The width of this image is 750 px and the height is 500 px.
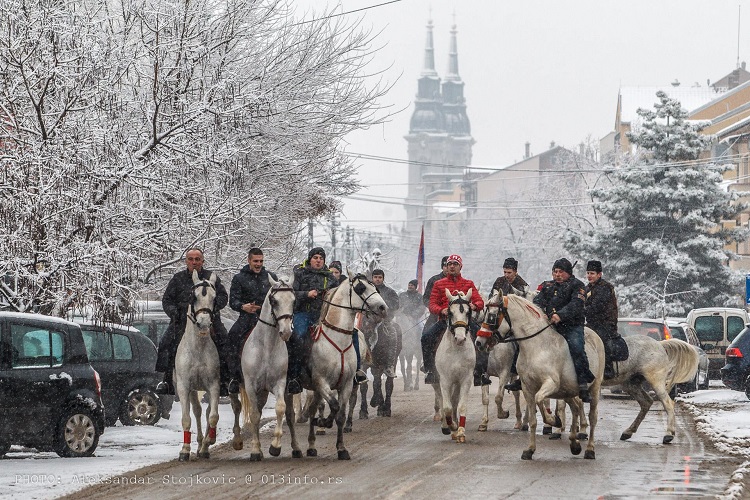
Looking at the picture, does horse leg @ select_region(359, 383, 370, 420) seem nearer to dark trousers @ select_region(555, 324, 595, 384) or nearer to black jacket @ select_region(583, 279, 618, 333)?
black jacket @ select_region(583, 279, 618, 333)

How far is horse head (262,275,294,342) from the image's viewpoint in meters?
14.5

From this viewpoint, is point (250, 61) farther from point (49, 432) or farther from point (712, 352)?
point (712, 352)

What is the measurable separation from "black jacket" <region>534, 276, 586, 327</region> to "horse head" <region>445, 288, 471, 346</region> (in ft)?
3.24

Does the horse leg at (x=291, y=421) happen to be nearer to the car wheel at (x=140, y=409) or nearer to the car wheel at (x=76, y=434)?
the car wheel at (x=76, y=434)

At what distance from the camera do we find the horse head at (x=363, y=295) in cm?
1542

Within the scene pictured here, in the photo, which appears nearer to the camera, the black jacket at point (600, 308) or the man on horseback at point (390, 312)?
the black jacket at point (600, 308)

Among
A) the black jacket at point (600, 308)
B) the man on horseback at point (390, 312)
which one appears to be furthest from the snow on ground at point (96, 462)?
the black jacket at point (600, 308)

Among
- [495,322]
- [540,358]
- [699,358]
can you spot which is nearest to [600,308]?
[495,322]

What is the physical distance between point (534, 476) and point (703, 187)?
4290 centimetres

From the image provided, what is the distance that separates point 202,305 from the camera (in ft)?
47.7

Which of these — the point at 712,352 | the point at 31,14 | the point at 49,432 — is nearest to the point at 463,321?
the point at 49,432

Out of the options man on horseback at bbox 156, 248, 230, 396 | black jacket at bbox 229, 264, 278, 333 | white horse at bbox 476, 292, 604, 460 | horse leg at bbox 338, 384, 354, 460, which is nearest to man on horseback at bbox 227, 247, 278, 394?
black jacket at bbox 229, 264, 278, 333

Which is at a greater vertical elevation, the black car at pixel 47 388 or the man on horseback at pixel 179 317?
the man on horseback at pixel 179 317

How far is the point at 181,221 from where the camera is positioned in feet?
73.2
